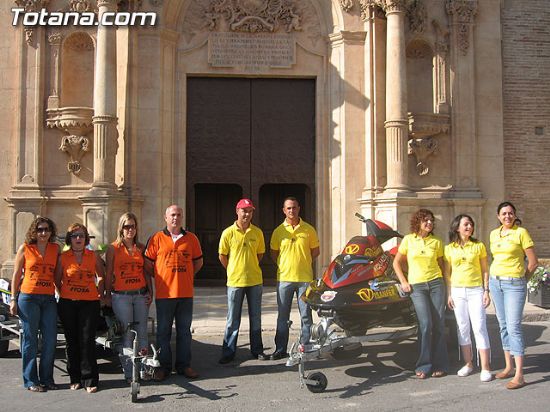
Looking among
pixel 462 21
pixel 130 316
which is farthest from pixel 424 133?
pixel 130 316

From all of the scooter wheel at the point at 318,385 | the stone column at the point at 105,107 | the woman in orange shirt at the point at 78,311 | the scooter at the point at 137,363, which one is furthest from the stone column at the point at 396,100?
the woman in orange shirt at the point at 78,311

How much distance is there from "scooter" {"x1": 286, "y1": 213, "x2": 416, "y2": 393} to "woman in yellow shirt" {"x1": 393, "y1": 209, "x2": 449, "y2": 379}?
0.96ft

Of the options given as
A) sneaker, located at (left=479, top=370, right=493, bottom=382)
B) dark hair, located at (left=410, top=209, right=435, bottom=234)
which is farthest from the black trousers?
sneaker, located at (left=479, top=370, right=493, bottom=382)

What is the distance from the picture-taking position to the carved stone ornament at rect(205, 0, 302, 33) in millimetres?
13672

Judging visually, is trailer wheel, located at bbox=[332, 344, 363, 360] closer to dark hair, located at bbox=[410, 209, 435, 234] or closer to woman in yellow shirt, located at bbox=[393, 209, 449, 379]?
woman in yellow shirt, located at bbox=[393, 209, 449, 379]

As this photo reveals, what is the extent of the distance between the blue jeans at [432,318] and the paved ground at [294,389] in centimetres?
23

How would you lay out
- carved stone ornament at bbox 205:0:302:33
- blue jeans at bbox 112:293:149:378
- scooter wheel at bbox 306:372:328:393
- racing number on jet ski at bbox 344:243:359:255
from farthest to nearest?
carved stone ornament at bbox 205:0:302:33 → racing number on jet ski at bbox 344:243:359:255 → blue jeans at bbox 112:293:149:378 → scooter wheel at bbox 306:372:328:393

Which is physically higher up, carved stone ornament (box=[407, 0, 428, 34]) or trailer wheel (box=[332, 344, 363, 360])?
carved stone ornament (box=[407, 0, 428, 34])

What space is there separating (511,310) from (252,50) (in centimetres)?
925

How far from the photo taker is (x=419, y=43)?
13.7 meters

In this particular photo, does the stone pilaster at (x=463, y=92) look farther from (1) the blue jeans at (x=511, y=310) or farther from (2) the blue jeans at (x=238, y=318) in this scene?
(2) the blue jeans at (x=238, y=318)

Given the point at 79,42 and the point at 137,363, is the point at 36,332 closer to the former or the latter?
the point at 137,363

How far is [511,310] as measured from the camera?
6.46 m

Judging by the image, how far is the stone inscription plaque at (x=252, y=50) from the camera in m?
13.7
